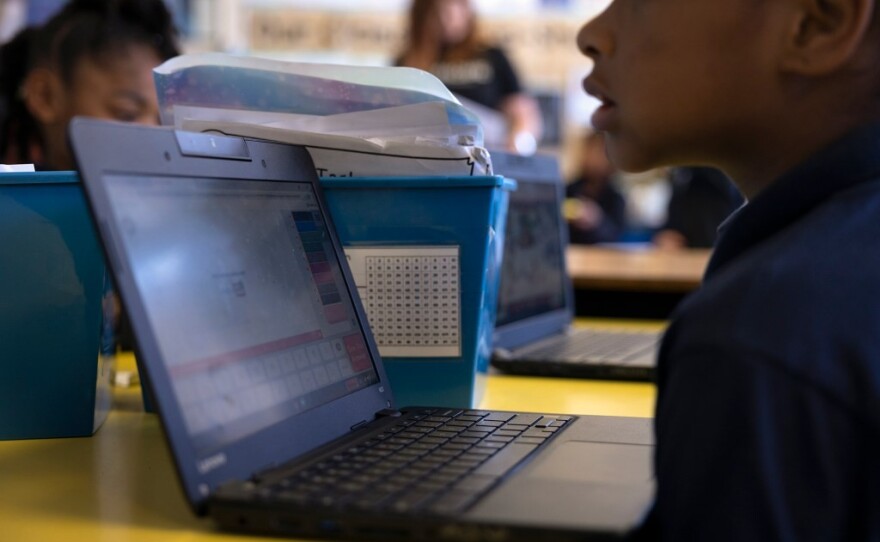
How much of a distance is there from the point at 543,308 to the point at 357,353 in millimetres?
716

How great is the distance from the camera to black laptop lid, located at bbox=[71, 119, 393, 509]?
23.4 inches

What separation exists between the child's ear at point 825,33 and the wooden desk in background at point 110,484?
1.45ft

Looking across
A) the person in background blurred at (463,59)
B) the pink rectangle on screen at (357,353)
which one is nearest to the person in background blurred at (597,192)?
the person in background blurred at (463,59)

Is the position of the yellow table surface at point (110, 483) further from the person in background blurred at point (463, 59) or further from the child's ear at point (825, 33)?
the person in background blurred at point (463, 59)

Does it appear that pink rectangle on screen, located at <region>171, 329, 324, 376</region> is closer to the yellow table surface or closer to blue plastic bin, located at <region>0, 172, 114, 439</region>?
the yellow table surface

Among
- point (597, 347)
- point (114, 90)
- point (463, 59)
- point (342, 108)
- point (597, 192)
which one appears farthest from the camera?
point (597, 192)

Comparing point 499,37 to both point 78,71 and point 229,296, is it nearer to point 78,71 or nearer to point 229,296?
point 78,71

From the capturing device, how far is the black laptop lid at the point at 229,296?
0.59 metres

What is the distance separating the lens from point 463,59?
3465 millimetres

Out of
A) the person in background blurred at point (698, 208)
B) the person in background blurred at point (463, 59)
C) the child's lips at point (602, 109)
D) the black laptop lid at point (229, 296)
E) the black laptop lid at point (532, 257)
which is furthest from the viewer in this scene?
the person in background blurred at point (698, 208)

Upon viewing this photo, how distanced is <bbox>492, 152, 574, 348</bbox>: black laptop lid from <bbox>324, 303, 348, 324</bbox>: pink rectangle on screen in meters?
0.49

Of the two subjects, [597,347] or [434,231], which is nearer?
[434,231]

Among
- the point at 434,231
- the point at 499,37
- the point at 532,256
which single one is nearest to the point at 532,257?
the point at 532,256

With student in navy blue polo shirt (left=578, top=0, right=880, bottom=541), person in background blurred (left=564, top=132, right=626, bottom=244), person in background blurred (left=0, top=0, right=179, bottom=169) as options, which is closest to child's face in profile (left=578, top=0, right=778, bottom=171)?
student in navy blue polo shirt (left=578, top=0, right=880, bottom=541)
